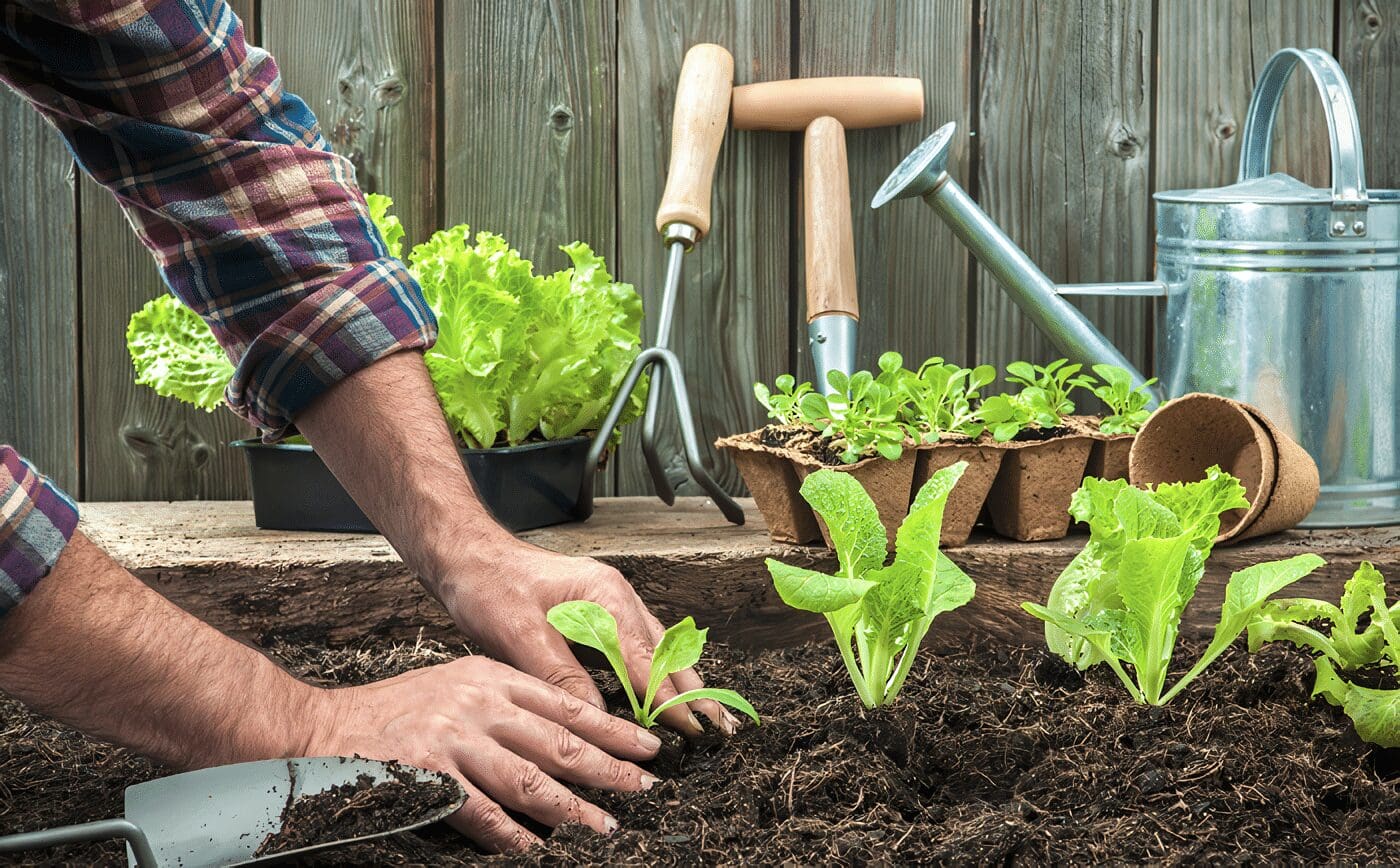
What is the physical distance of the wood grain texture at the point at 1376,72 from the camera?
170cm

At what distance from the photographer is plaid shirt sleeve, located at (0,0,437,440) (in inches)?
36.4

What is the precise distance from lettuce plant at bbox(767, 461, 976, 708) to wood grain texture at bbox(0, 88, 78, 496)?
118 centimetres

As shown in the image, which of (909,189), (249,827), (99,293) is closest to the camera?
(249,827)

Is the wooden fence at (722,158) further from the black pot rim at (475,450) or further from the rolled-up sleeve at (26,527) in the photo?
the rolled-up sleeve at (26,527)

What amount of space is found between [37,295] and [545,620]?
110cm

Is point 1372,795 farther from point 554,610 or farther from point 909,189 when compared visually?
point 909,189

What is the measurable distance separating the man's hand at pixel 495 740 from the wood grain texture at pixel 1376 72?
4.80 ft

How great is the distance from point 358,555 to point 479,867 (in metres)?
0.59

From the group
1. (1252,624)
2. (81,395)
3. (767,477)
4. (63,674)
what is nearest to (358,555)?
(767,477)

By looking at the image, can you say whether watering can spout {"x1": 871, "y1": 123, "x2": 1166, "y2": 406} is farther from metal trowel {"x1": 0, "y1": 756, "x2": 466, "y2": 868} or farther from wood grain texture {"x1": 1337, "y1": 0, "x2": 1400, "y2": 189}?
metal trowel {"x1": 0, "y1": 756, "x2": 466, "y2": 868}

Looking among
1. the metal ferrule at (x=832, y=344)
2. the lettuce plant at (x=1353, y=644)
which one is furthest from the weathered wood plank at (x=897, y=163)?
the lettuce plant at (x=1353, y=644)

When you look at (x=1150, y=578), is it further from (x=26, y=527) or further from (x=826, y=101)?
(x=826, y=101)

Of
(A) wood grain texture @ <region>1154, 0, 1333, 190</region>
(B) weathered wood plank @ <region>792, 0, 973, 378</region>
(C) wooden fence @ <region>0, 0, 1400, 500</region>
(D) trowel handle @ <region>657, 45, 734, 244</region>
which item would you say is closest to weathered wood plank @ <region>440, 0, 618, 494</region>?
(C) wooden fence @ <region>0, 0, 1400, 500</region>

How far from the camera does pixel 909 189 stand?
4.63 feet
